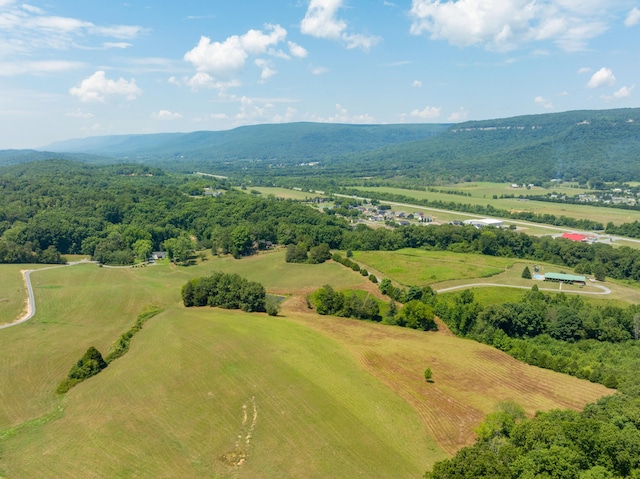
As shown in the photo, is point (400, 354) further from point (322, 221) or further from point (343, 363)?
point (322, 221)

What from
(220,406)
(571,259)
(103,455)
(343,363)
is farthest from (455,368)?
(571,259)

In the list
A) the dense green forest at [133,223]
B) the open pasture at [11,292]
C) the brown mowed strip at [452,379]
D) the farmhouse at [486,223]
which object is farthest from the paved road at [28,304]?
the farmhouse at [486,223]

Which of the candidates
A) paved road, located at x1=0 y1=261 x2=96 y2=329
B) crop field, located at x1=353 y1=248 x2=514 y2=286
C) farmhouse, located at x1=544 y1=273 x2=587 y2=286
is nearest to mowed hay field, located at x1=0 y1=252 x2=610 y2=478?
paved road, located at x1=0 y1=261 x2=96 y2=329

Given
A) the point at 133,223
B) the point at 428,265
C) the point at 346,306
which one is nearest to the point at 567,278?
the point at 428,265

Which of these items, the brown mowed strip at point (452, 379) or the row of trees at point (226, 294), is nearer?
the brown mowed strip at point (452, 379)

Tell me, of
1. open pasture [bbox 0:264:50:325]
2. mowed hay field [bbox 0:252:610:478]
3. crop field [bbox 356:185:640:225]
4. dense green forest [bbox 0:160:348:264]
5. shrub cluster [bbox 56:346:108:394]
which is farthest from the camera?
crop field [bbox 356:185:640:225]

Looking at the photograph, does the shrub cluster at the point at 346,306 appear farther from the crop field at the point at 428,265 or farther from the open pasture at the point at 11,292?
the open pasture at the point at 11,292

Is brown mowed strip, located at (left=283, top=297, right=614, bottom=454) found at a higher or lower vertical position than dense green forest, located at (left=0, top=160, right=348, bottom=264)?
lower

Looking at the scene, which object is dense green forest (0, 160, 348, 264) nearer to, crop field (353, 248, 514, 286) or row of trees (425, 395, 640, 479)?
crop field (353, 248, 514, 286)
